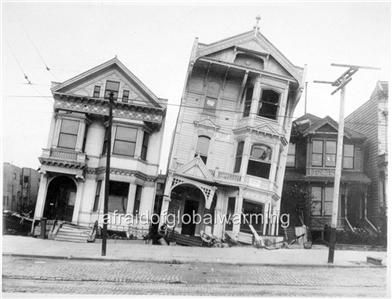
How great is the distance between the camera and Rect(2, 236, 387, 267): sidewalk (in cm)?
1149

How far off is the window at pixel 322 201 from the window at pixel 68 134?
12481 mm

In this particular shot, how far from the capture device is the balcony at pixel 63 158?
629 inches

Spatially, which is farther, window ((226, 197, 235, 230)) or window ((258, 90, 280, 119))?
window ((258, 90, 280, 119))

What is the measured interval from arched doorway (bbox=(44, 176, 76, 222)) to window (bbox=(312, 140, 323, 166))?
1274 centimetres

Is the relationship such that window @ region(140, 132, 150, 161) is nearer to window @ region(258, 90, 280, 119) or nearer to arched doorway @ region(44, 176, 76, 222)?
arched doorway @ region(44, 176, 76, 222)

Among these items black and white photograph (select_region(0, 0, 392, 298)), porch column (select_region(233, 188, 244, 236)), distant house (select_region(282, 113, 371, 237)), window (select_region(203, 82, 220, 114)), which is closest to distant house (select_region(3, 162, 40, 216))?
black and white photograph (select_region(0, 0, 392, 298))

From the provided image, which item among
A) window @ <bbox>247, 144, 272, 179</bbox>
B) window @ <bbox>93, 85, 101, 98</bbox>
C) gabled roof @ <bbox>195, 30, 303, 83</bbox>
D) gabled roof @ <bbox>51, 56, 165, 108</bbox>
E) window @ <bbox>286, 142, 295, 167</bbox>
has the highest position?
gabled roof @ <bbox>195, 30, 303, 83</bbox>

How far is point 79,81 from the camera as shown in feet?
55.8

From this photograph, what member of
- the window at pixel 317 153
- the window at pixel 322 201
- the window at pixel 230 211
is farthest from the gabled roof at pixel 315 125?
the window at pixel 230 211

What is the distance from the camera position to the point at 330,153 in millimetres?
19359

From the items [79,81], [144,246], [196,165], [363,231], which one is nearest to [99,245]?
[144,246]

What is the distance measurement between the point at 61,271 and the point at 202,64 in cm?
1124

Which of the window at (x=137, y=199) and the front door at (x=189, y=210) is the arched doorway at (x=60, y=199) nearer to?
the window at (x=137, y=199)

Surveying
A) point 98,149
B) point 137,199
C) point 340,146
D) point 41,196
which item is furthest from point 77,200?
point 340,146
